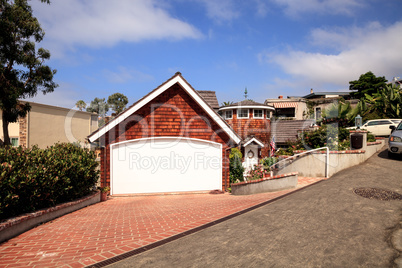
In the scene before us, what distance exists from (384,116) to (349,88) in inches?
1038

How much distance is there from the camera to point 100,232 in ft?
19.6

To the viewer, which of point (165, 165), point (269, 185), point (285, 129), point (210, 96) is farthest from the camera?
point (210, 96)

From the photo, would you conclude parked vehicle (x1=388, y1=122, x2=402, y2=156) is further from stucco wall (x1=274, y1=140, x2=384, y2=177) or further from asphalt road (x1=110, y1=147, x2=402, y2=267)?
asphalt road (x1=110, y1=147, x2=402, y2=267)

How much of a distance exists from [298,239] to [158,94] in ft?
28.6

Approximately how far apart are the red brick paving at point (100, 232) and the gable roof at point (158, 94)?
3.51m

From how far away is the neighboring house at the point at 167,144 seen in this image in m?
11.4

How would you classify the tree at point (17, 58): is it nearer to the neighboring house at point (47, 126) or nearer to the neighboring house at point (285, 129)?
the neighboring house at point (47, 126)

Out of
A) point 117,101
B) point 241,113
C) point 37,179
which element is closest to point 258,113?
point 241,113

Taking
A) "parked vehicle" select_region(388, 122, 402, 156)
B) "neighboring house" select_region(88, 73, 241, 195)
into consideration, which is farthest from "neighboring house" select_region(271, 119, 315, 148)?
"neighboring house" select_region(88, 73, 241, 195)

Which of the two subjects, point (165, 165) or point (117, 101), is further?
point (117, 101)

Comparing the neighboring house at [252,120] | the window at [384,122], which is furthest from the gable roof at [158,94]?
the window at [384,122]

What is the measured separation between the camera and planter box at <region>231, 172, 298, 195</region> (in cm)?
1032

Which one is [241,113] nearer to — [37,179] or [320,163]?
[320,163]

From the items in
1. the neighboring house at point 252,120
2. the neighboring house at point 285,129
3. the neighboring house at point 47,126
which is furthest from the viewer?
the neighboring house at point 285,129
